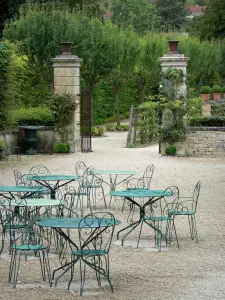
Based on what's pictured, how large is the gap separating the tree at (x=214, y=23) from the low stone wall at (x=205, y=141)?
38443 millimetres

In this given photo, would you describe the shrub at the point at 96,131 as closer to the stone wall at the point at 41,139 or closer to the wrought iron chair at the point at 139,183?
the stone wall at the point at 41,139

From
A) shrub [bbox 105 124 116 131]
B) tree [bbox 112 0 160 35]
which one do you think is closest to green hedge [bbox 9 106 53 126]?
shrub [bbox 105 124 116 131]

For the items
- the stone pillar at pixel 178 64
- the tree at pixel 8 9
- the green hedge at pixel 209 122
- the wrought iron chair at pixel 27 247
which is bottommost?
the wrought iron chair at pixel 27 247

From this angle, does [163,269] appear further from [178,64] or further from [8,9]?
[8,9]

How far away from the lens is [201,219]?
47.1 feet

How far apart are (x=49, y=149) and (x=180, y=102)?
4.02m

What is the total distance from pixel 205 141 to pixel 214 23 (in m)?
39.2

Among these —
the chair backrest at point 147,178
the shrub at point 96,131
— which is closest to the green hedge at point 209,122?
the chair backrest at point 147,178

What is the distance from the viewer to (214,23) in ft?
205

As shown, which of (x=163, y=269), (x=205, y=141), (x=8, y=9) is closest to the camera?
(x=163, y=269)

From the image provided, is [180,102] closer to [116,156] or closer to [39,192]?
[116,156]

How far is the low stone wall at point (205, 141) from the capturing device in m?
24.5

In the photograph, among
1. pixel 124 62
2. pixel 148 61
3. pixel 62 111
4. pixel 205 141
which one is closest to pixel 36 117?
pixel 62 111

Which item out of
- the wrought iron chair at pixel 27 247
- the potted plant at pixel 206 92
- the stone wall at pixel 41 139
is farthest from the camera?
the potted plant at pixel 206 92
